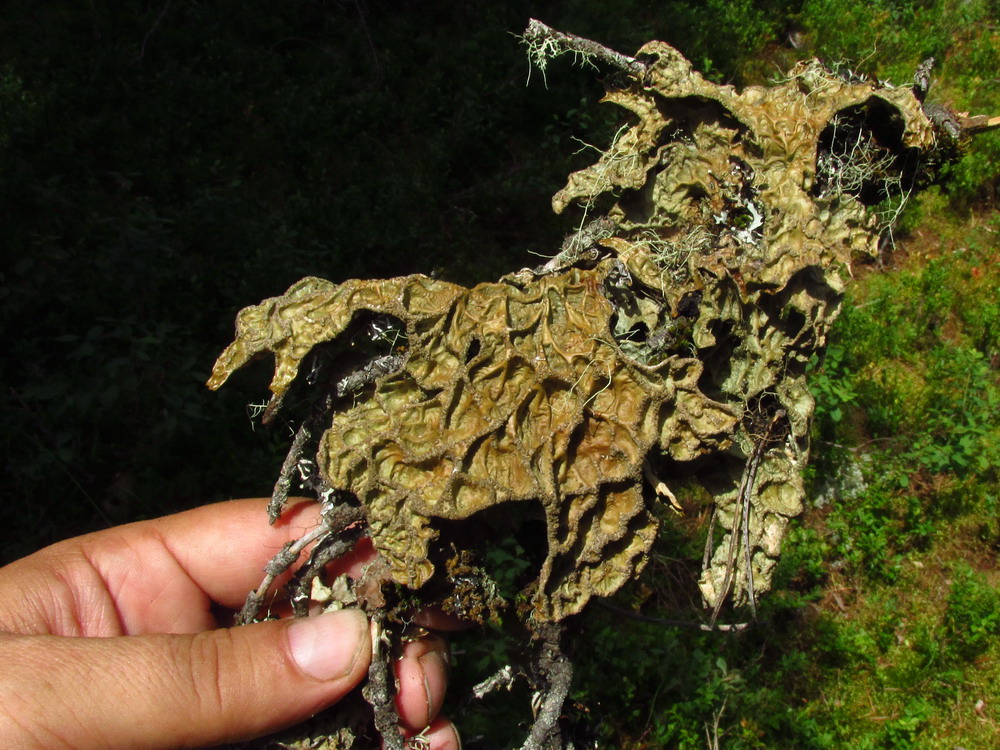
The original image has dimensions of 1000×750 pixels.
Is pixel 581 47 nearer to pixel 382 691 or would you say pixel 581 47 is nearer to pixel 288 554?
pixel 288 554

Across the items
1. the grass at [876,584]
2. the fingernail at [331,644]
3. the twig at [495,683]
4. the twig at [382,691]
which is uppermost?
the fingernail at [331,644]

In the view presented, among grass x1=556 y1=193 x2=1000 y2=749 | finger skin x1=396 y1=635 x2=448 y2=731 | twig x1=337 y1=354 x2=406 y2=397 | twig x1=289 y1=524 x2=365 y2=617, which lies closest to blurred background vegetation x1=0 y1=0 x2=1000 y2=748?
grass x1=556 y1=193 x2=1000 y2=749

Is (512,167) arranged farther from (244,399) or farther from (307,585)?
(307,585)

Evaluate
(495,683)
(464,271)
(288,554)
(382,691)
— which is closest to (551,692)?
(495,683)

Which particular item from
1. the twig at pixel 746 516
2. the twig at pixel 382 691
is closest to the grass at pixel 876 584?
the twig at pixel 382 691

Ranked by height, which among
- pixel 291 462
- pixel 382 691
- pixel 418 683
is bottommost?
pixel 418 683

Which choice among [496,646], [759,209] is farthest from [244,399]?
[759,209]

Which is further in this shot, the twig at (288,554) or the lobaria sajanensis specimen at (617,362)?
the twig at (288,554)

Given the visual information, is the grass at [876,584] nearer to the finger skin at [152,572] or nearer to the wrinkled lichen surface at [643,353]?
the finger skin at [152,572]
